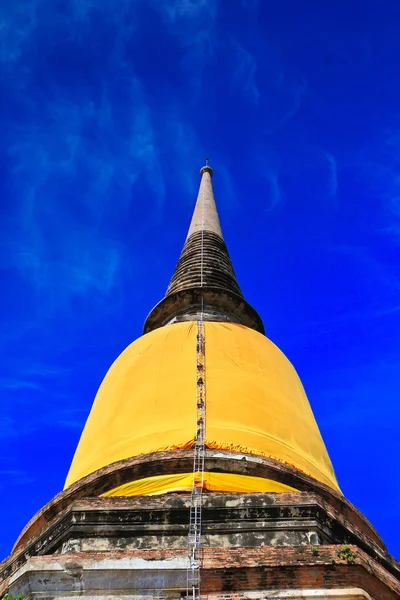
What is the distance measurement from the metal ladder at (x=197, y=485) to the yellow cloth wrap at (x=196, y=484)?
0.09 metres

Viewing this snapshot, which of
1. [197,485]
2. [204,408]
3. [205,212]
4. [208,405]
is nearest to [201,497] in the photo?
[197,485]

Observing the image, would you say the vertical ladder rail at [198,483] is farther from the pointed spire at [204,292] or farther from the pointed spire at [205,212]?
the pointed spire at [205,212]

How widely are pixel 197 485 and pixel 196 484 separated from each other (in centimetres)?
3

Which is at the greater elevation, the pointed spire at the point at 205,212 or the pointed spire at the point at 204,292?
the pointed spire at the point at 205,212

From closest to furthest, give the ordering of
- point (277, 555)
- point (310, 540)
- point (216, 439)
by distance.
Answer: point (277, 555)
point (310, 540)
point (216, 439)

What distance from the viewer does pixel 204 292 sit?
13.4m

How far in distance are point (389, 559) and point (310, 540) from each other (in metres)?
1.57

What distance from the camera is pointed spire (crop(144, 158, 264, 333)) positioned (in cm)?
1339

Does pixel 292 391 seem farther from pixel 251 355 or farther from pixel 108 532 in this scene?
pixel 108 532

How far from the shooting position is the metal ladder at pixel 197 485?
595 cm

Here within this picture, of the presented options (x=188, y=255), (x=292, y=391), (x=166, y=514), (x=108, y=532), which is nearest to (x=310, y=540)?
(x=166, y=514)

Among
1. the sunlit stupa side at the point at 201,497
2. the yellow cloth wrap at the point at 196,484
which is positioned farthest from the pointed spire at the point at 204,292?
the yellow cloth wrap at the point at 196,484

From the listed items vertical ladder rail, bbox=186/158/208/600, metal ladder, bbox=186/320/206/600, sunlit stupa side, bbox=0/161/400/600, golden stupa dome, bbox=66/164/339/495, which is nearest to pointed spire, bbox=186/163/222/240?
sunlit stupa side, bbox=0/161/400/600

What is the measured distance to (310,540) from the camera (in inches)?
265
